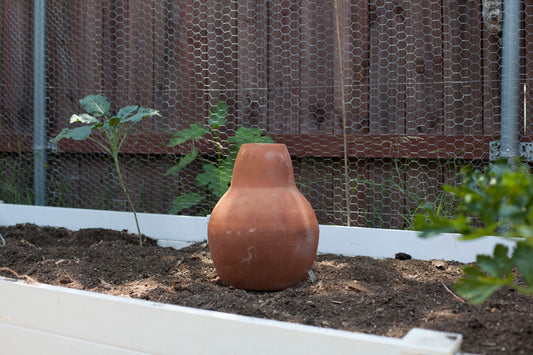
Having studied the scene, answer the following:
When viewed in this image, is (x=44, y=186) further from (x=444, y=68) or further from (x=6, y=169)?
(x=444, y=68)

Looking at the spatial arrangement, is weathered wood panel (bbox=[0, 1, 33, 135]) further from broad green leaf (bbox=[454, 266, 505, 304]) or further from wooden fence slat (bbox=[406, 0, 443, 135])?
broad green leaf (bbox=[454, 266, 505, 304])

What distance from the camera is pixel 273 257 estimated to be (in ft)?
5.04

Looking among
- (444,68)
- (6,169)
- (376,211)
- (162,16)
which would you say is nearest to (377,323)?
(376,211)

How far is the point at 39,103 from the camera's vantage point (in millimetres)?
3580

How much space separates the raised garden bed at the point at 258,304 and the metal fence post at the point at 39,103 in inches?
52.2

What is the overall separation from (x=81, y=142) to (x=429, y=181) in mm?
2403

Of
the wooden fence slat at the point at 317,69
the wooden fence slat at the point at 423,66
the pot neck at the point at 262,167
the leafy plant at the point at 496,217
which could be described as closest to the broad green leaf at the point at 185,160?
the wooden fence slat at the point at 317,69

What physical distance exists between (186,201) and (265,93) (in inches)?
33.6

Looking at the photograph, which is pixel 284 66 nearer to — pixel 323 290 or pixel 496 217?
pixel 323 290

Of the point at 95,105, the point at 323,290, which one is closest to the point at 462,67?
the point at 323,290

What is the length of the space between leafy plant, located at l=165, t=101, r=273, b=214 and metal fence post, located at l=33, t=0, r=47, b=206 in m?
1.04

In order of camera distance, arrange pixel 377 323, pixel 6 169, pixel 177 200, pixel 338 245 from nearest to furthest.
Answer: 1. pixel 377 323
2. pixel 338 245
3. pixel 177 200
4. pixel 6 169

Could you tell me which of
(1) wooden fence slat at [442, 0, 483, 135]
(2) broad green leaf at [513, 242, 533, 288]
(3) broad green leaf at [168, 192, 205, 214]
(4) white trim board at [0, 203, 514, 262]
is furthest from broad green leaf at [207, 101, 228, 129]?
(2) broad green leaf at [513, 242, 533, 288]

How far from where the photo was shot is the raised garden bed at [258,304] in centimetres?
104
